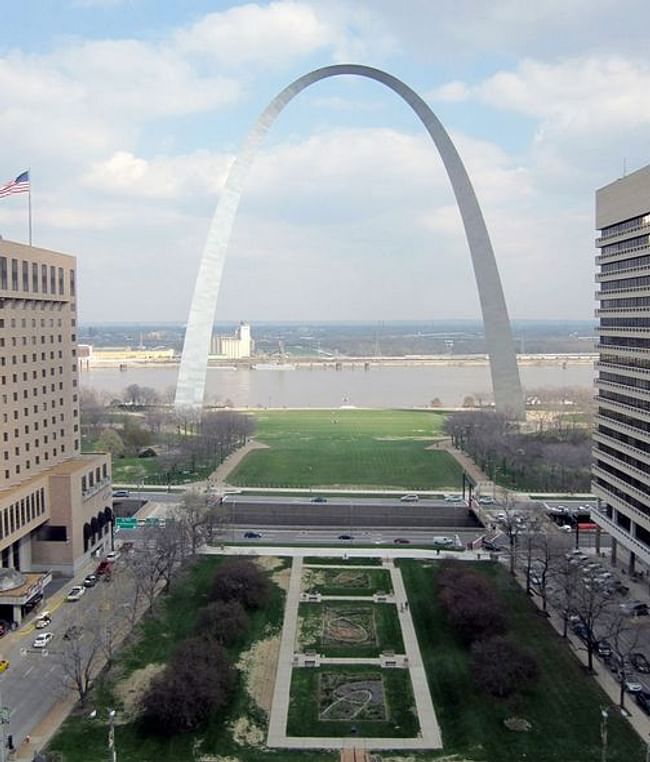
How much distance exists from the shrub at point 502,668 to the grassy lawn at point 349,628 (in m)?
1.85

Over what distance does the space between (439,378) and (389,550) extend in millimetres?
62513

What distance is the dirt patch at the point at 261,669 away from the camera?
41.6 ft

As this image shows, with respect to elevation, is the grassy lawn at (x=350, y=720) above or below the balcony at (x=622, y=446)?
below

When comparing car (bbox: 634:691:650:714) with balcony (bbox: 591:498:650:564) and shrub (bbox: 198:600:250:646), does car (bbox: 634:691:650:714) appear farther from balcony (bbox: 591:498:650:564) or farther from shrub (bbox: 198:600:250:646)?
A: shrub (bbox: 198:600:250:646)

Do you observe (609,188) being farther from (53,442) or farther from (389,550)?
(53,442)

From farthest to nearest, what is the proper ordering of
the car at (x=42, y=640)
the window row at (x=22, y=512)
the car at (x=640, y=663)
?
the window row at (x=22, y=512)
the car at (x=42, y=640)
the car at (x=640, y=663)

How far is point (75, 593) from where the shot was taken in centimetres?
1723

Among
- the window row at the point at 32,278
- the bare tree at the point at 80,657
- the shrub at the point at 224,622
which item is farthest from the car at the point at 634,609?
the window row at the point at 32,278

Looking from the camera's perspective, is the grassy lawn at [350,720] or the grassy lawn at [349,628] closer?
the grassy lawn at [350,720]

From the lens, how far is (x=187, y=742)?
11336 millimetres

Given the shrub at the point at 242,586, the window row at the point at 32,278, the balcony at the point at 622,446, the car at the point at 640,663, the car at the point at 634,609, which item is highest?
the window row at the point at 32,278

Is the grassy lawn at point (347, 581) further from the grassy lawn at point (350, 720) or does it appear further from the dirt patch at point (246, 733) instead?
the dirt patch at point (246, 733)

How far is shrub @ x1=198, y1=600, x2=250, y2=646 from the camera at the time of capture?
574 inches

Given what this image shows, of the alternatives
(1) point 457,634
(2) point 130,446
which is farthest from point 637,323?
(2) point 130,446
